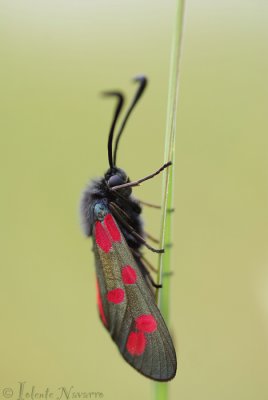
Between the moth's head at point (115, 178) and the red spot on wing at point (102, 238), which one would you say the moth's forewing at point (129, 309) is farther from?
the moth's head at point (115, 178)

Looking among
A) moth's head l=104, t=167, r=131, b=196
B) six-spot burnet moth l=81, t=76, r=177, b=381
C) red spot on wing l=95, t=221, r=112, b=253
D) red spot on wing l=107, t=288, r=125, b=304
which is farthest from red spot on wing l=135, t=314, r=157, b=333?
moth's head l=104, t=167, r=131, b=196

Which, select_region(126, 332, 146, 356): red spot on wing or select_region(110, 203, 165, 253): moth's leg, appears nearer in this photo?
select_region(126, 332, 146, 356): red spot on wing

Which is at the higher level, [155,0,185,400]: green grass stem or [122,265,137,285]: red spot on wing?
[155,0,185,400]: green grass stem

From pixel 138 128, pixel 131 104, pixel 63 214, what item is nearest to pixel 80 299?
pixel 63 214

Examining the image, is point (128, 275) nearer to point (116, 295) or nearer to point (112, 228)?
point (116, 295)

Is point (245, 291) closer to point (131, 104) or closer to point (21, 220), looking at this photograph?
point (21, 220)

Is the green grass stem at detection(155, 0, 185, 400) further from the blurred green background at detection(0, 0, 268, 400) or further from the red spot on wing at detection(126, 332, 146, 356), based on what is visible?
the blurred green background at detection(0, 0, 268, 400)

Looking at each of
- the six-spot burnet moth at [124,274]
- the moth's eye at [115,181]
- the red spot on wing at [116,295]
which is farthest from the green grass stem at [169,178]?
the moth's eye at [115,181]

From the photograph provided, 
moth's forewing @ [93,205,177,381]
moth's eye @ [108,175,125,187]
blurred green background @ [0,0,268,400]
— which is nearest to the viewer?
moth's forewing @ [93,205,177,381]
